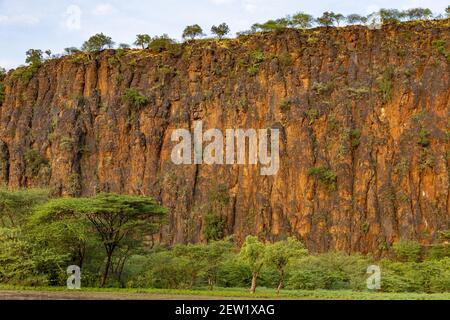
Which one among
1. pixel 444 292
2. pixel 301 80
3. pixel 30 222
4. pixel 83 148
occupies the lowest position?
pixel 444 292

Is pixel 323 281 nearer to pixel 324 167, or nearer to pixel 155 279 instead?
pixel 155 279

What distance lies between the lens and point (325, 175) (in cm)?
6119

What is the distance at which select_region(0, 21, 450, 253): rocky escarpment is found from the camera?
59.8 metres

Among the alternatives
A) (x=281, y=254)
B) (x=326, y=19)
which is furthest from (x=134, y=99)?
(x=281, y=254)

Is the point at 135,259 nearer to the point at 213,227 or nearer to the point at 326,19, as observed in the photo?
the point at 213,227

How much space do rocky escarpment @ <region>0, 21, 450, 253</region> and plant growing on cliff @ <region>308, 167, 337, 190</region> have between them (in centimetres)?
9

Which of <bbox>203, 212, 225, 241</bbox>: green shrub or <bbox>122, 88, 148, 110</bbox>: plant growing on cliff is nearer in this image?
<bbox>203, 212, 225, 241</bbox>: green shrub

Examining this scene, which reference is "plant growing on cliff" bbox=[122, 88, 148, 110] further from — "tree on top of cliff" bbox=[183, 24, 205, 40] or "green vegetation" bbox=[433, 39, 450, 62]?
"green vegetation" bbox=[433, 39, 450, 62]

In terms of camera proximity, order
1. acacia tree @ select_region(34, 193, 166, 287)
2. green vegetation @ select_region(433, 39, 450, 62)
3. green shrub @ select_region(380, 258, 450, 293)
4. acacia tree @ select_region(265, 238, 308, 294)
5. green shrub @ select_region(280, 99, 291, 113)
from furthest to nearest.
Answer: green shrub @ select_region(280, 99, 291, 113) → green vegetation @ select_region(433, 39, 450, 62) → green shrub @ select_region(380, 258, 450, 293) → acacia tree @ select_region(265, 238, 308, 294) → acacia tree @ select_region(34, 193, 166, 287)

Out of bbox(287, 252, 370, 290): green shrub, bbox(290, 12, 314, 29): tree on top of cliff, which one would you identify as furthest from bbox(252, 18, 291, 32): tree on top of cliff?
bbox(287, 252, 370, 290): green shrub

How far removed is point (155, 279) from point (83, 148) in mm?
32715

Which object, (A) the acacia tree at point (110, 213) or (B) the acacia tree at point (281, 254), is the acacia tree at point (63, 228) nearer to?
(A) the acacia tree at point (110, 213)

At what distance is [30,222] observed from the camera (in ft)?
126
